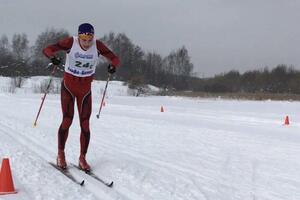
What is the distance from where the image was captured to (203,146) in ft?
36.2

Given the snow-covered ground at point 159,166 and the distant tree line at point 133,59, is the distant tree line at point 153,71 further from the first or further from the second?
the snow-covered ground at point 159,166

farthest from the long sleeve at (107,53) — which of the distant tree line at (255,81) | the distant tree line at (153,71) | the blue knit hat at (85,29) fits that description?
the distant tree line at (255,81)

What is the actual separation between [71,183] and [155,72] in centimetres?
9847

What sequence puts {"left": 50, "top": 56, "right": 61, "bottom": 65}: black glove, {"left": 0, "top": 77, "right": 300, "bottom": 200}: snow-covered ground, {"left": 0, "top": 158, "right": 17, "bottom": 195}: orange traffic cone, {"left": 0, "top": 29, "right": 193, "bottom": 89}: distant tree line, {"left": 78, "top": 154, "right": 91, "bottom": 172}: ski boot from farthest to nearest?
{"left": 0, "top": 29, "right": 193, "bottom": 89}: distant tree line < {"left": 50, "top": 56, "right": 61, "bottom": 65}: black glove < {"left": 78, "top": 154, "right": 91, "bottom": 172}: ski boot < {"left": 0, "top": 77, "right": 300, "bottom": 200}: snow-covered ground < {"left": 0, "top": 158, "right": 17, "bottom": 195}: orange traffic cone

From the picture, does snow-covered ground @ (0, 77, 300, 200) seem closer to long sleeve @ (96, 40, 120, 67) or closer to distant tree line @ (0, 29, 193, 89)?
long sleeve @ (96, 40, 120, 67)

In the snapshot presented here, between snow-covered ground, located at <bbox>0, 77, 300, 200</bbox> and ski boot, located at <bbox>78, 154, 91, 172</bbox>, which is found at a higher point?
ski boot, located at <bbox>78, 154, 91, 172</bbox>

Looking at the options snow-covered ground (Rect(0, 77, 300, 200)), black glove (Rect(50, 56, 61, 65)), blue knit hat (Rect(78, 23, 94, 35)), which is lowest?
snow-covered ground (Rect(0, 77, 300, 200))

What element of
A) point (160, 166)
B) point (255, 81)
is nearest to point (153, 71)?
point (255, 81)

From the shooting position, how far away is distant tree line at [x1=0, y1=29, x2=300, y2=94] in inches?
2889

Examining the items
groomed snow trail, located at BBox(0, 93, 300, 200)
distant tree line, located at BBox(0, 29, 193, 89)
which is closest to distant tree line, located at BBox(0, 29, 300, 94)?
distant tree line, located at BBox(0, 29, 193, 89)

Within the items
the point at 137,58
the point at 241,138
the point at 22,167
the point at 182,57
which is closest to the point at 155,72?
the point at 137,58

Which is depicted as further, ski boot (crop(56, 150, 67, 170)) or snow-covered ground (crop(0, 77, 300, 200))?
ski boot (crop(56, 150, 67, 170))

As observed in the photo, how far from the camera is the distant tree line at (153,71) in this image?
73.4 meters

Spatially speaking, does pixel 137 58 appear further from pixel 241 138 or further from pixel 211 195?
pixel 211 195
